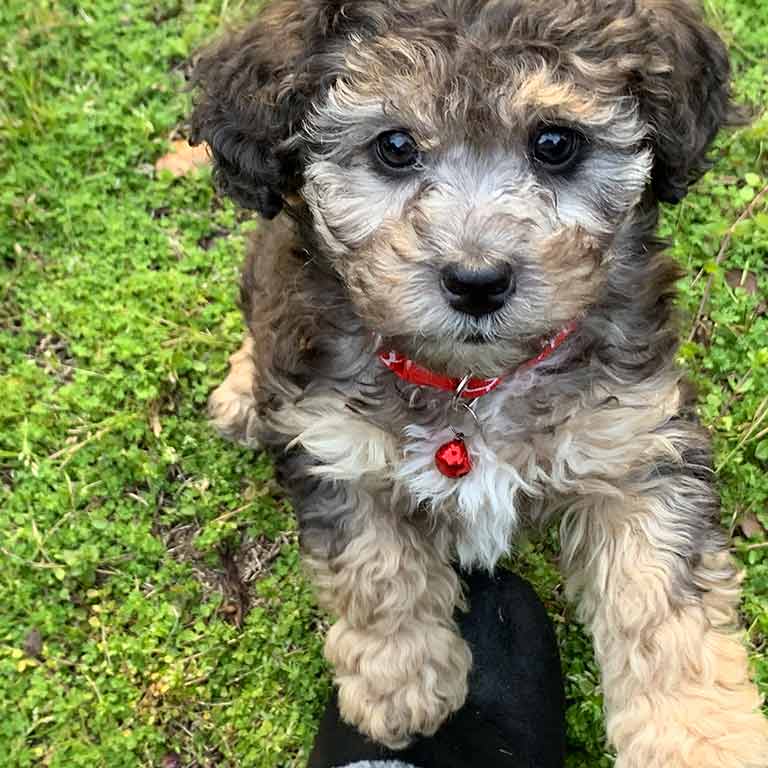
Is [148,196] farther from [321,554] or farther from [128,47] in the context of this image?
[321,554]

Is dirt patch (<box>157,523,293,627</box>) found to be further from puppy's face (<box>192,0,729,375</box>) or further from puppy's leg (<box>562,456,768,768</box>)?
puppy's face (<box>192,0,729,375</box>)

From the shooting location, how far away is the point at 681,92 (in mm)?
2574

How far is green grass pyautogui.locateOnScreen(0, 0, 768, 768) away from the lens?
12.1ft

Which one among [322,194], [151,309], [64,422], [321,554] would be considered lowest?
[64,422]

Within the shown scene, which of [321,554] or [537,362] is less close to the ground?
[537,362]

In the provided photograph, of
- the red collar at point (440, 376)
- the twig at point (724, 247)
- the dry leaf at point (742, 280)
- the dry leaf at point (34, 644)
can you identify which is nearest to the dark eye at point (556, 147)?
the red collar at point (440, 376)

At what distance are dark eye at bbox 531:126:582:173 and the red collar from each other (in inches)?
18.3

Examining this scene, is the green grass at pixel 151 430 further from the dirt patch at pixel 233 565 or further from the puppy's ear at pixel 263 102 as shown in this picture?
the puppy's ear at pixel 263 102

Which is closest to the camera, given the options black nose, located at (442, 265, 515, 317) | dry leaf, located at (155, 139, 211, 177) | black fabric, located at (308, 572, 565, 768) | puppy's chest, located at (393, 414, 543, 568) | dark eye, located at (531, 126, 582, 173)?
black nose, located at (442, 265, 515, 317)

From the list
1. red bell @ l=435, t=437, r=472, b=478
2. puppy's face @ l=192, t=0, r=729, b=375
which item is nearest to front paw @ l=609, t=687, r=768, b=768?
red bell @ l=435, t=437, r=472, b=478

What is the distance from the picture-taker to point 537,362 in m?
2.83

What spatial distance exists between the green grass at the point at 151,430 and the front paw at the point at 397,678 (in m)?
0.55

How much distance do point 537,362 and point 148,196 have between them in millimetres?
2248

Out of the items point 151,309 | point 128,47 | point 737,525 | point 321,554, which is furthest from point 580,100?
point 128,47
